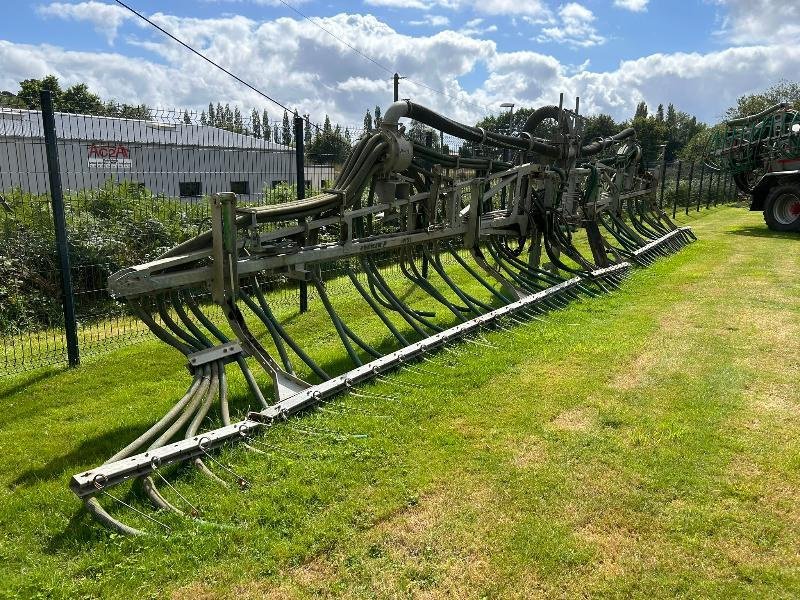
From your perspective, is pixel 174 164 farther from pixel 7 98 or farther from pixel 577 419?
pixel 577 419

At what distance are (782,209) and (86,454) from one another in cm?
1584

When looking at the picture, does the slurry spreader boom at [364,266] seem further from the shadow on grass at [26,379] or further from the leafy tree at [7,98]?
the leafy tree at [7,98]

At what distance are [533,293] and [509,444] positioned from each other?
148 inches

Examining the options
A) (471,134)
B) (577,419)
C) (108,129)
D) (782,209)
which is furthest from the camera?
(782,209)

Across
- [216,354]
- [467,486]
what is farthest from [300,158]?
[467,486]

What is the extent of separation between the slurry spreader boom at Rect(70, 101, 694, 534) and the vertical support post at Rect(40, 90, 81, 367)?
0.94m

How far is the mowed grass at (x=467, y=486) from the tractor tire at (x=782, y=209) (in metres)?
10.5

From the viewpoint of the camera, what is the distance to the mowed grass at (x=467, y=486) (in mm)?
2658

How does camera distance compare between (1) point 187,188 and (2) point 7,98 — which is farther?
(1) point 187,188

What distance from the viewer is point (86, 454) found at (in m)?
3.91

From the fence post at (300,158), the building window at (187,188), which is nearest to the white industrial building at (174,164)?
the building window at (187,188)

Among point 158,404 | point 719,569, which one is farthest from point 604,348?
point 158,404

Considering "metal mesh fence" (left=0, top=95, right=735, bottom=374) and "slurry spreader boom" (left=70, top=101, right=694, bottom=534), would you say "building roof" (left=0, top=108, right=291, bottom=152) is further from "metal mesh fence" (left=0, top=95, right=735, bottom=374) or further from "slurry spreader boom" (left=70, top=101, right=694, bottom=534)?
"slurry spreader boom" (left=70, top=101, right=694, bottom=534)

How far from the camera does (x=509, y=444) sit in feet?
12.6
